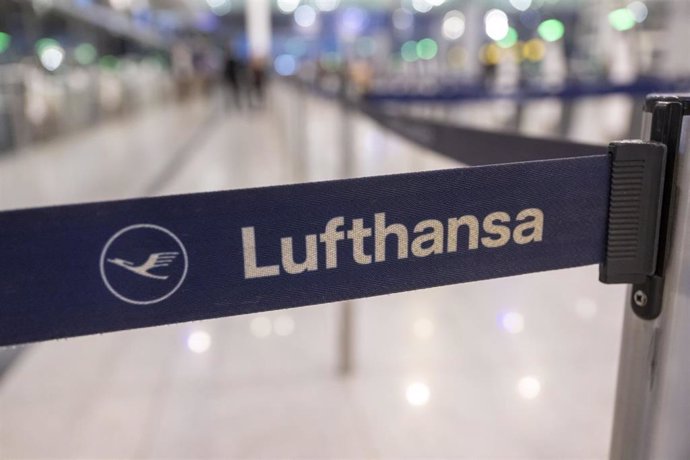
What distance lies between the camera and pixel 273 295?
79 cm

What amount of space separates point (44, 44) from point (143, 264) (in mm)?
5259

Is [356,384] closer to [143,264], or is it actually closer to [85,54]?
[143,264]

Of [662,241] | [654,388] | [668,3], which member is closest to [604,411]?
[654,388]

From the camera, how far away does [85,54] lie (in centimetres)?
708

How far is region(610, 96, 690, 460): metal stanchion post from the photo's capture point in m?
0.80

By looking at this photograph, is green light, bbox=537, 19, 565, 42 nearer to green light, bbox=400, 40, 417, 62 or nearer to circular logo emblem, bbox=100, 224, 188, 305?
green light, bbox=400, 40, 417, 62

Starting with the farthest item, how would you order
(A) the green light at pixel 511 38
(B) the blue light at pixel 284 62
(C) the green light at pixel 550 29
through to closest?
(B) the blue light at pixel 284 62 < (A) the green light at pixel 511 38 < (C) the green light at pixel 550 29

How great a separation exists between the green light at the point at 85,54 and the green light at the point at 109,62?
1.17ft

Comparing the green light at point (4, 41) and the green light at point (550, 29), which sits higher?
the green light at point (550, 29)

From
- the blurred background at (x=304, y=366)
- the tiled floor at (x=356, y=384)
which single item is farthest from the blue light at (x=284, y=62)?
the tiled floor at (x=356, y=384)

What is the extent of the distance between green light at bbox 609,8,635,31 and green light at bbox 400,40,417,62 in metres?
19.2

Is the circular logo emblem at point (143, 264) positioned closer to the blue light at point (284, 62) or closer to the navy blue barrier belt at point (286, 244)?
the navy blue barrier belt at point (286, 244)

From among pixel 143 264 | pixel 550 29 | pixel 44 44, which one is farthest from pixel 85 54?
pixel 550 29

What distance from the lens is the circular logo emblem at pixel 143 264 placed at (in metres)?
0.71
